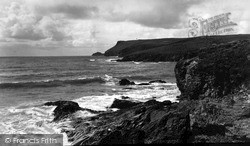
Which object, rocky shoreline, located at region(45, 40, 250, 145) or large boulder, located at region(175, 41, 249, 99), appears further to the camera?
large boulder, located at region(175, 41, 249, 99)

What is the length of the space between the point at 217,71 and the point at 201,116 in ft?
16.6

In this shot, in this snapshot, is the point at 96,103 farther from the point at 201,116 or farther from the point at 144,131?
the point at 201,116

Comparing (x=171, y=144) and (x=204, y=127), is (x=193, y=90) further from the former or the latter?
(x=171, y=144)

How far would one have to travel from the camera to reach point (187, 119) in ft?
48.4

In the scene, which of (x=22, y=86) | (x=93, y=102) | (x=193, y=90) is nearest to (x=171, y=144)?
(x=193, y=90)

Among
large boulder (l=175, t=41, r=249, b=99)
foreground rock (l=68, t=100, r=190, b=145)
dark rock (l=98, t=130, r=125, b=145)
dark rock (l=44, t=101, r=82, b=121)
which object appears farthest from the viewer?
dark rock (l=44, t=101, r=82, b=121)

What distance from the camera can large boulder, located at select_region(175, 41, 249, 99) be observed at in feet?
59.4

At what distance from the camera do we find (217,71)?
19016 millimetres

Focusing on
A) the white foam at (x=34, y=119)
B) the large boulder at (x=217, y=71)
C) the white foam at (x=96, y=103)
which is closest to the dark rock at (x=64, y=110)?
the white foam at (x=34, y=119)

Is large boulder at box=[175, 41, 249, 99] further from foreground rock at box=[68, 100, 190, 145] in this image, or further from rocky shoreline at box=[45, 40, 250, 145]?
foreground rock at box=[68, 100, 190, 145]

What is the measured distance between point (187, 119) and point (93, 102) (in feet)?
53.8

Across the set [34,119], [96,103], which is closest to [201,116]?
[34,119]

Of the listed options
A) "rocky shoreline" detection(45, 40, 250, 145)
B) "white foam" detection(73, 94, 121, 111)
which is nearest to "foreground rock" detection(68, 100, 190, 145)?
"rocky shoreline" detection(45, 40, 250, 145)

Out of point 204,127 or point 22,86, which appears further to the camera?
point 22,86
